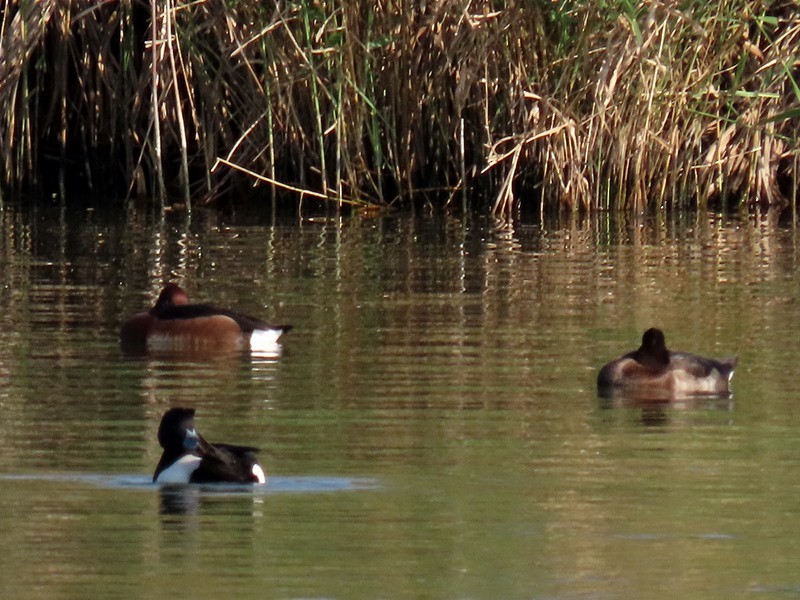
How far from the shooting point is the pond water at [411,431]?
18.1ft

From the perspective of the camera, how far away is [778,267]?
525 inches

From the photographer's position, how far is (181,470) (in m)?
6.66

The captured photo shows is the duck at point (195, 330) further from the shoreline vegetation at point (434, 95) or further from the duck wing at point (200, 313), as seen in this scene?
the shoreline vegetation at point (434, 95)

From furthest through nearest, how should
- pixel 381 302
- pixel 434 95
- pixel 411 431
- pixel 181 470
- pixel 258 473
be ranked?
pixel 434 95 < pixel 381 302 < pixel 411 431 < pixel 181 470 < pixel 258 473

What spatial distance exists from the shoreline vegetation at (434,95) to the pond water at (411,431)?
2290 mm

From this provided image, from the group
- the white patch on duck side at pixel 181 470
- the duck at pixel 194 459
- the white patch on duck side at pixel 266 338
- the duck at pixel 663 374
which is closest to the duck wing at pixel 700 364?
the duck at pixel 663 374

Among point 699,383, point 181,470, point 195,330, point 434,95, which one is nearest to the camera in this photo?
point 181,470

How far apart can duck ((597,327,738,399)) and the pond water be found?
0.36 feet

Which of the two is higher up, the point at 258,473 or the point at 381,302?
the point at 381,302

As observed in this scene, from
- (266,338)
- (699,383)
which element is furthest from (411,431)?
(266,338)

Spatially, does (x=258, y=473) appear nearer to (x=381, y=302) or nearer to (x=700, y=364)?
(x=700, y=364)

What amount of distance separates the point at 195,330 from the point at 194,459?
370 centimetres

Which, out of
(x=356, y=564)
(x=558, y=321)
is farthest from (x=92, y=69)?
(x=356, y=564)

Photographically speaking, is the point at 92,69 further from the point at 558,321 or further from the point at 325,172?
the point at 558,321
